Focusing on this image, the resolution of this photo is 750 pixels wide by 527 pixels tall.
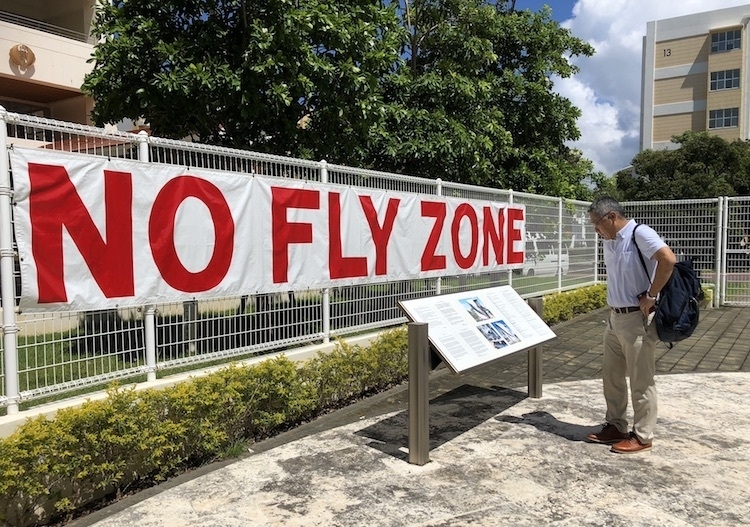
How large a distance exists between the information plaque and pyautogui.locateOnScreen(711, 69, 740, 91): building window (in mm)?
47312

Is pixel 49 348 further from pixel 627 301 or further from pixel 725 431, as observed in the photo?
pixel 725 431

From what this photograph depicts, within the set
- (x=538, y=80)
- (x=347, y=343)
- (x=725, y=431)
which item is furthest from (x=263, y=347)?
(x=538, y=80)

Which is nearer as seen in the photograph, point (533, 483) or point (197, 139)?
point (533, 483)

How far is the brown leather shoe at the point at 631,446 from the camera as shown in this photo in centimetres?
433

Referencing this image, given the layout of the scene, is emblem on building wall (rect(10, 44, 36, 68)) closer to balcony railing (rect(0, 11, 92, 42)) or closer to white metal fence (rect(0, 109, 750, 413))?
balcony railing (rect(0, 11, 92, 42))

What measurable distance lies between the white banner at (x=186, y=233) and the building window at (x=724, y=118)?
45.4 metres

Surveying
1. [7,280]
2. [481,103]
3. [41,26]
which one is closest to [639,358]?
[7,280]

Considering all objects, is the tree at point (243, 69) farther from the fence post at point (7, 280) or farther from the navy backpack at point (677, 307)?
the navy backpack at point (677, 307)

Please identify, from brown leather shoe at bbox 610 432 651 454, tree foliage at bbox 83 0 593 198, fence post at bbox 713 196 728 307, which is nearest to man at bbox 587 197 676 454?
brown leather shoe at bbox 610 432 651 454

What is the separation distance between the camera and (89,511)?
3.60m

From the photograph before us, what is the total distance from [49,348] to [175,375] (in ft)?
3.63

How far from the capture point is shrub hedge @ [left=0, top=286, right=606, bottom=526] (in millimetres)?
3270

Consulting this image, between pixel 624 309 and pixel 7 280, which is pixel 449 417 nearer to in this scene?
pixel 624 309

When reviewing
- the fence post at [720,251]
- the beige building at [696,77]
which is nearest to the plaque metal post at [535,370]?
the fence post at [720,251]
